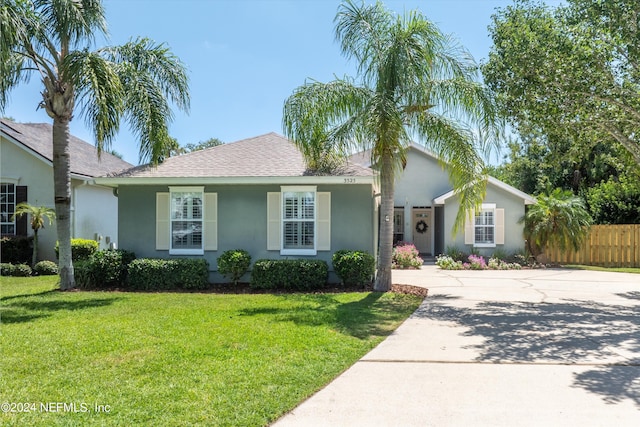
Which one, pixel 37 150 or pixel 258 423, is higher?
pixel 37 150

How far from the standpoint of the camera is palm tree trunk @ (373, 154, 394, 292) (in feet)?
34.7

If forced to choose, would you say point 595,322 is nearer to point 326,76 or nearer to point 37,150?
point 326,76

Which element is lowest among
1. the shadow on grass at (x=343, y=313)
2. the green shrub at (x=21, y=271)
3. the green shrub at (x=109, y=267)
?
the shadow on grass at (x=343, y=313)

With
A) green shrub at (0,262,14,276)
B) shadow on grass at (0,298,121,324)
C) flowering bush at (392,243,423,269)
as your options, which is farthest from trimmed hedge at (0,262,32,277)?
flowering bush at (392,243,423,269)

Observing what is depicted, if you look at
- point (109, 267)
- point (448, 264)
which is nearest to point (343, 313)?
point (109, 267)

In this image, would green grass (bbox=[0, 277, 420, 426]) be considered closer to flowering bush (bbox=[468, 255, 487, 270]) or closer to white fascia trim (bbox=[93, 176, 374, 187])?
white fascia trim (bbox=[93, 176, 374, 187])

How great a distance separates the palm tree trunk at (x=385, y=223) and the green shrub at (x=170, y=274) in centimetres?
487

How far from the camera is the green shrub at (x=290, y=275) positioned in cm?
1148

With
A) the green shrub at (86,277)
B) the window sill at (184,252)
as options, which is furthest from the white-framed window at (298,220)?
the green shrub at (86,277)

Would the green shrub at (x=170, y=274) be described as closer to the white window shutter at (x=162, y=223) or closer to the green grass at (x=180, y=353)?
the white window shutter at (x=162, y=223)

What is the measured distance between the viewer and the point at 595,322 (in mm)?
7953

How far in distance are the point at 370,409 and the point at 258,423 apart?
1.09 metres

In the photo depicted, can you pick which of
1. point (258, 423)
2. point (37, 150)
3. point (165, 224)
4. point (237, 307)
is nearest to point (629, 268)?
point (237, 307)

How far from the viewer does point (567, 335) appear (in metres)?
6.96
